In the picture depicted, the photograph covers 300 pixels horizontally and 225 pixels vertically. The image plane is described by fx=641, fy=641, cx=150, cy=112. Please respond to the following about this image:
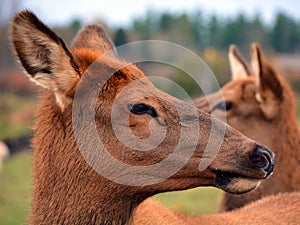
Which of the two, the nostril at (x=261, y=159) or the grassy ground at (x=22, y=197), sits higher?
the nostril at (x=261, y=159)

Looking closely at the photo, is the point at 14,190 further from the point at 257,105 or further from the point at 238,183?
the point at 238,183

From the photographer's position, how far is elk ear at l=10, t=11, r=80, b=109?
15.4 feet

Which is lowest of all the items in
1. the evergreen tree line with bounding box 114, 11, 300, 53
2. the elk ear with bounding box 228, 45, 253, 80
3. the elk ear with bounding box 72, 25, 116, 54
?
Answer: the evergreen tree line with bounding box 114, 11, 300, 53

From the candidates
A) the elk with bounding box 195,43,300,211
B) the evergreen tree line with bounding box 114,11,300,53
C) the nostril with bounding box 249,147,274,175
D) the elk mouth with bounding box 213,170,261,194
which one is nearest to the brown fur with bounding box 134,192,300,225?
the elk mouth with bounding box 213,170,261,194

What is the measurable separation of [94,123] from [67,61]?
0.52m

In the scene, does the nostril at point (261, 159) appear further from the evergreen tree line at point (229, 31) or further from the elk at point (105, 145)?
the evergreen tree line at point (229, 31)

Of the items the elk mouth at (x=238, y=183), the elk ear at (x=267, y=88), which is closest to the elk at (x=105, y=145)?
the elk mouth at (x=238, y=183)

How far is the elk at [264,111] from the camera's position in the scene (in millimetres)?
7695

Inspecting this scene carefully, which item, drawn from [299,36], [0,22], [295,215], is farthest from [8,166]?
[299,36]

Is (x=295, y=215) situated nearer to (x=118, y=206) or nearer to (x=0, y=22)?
(x=118, y=206)

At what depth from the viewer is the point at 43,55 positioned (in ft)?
16.0

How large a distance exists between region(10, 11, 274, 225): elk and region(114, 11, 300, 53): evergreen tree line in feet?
191

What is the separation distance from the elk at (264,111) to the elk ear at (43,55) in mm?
3209

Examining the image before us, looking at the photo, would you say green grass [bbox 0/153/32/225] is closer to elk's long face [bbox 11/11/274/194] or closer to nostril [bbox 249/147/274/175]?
elk's long face [bbox 11/11/274/194]
